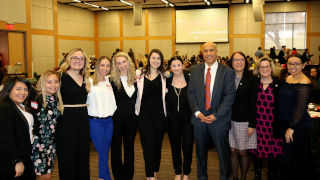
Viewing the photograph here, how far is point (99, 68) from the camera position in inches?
150

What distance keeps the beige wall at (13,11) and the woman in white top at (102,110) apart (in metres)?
9.55

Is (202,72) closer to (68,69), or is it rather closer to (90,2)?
(68,69)

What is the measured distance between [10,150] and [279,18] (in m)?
20.1

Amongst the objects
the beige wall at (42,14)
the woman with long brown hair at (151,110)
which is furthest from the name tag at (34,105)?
the beige wall at (42,14)

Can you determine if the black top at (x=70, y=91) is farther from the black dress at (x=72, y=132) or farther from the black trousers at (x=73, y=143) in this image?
the black trousers at (x=73, y=143)

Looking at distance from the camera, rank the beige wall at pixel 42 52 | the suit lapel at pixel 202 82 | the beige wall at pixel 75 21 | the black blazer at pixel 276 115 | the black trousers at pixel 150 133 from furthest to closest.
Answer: the beige wall at pixel 75 21 < the beige wall at pixel 42 52 < the black trousers at pixel 150 133 < the suit lapel at pixel 202 82 < the black blazer at pixel 276 115

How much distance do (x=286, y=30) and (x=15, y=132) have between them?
2004cm

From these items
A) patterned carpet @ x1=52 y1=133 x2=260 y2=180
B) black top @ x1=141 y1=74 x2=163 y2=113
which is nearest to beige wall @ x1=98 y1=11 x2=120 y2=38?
patterned carpet @ x1=52 y1=133 x2=260 y2=180

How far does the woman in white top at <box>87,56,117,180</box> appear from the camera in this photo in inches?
146

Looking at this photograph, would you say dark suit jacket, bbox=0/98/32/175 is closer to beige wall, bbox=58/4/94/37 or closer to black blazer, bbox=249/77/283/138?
black blazer, bbox=249/77/283/138

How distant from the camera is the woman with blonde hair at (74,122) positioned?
3375mm

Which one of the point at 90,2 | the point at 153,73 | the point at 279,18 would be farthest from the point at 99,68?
the point at 279,18

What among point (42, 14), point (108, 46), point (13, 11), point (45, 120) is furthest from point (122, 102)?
point (108, 46)

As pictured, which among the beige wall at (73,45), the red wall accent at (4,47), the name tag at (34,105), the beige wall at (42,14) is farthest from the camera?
the beige wall at (73,45)
